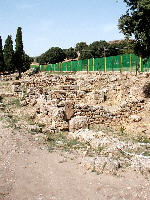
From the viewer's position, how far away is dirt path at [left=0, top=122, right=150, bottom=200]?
5238mm

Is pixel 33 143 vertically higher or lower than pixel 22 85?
lower

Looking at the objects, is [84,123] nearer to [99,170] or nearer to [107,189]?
[99,170]

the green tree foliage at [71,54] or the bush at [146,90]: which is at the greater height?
the green tree foliage at [71,54]

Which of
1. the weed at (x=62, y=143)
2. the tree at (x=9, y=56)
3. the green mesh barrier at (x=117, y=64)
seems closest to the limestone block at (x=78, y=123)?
the weed at (x=62, y=143)

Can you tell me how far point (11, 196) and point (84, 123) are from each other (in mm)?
6409

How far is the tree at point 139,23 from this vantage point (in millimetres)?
12770

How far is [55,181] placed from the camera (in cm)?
591

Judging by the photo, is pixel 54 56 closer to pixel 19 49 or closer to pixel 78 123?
pixel 19 49

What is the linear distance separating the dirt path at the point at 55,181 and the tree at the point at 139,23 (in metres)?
8.59

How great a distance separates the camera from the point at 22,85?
21594 millimetres

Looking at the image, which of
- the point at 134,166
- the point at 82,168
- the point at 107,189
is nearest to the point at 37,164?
the point at 82,168

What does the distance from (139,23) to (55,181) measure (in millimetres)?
10512

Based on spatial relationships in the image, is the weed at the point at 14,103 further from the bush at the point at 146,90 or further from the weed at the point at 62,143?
the bush at the point at 146,90

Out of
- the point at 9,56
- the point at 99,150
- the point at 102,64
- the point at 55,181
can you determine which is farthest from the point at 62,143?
the point at 9,56
